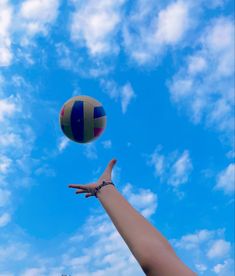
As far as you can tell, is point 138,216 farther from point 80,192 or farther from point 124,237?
point 80,192

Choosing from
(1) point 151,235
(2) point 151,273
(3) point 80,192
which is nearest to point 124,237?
(1) point 151,235

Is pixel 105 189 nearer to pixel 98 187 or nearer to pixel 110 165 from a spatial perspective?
pixel 98 187

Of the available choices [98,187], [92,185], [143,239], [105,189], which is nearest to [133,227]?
[143,239]

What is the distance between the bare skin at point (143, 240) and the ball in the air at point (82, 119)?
26.8 feet

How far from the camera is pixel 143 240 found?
2648mm

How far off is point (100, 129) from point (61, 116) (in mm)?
1325

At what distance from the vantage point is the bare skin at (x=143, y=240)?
238 centimetres

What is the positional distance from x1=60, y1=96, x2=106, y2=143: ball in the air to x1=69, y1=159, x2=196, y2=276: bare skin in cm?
816

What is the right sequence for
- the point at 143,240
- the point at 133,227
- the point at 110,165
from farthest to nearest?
the point at 110,165
the point at 133,227
the point at 143,240

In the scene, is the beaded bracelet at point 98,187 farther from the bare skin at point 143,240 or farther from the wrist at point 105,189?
the bare skin at point 143,240

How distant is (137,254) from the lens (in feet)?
8.46

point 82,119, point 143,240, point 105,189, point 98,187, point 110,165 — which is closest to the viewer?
point 143,240

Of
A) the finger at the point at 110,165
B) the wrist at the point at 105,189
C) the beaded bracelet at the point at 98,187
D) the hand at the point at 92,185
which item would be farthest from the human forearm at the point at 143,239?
the finger at the point at 110,165

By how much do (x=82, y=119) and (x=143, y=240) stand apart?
359 inches
